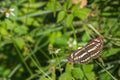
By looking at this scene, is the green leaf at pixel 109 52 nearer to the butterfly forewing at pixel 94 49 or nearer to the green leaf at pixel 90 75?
the green leaf at pixel 90 75

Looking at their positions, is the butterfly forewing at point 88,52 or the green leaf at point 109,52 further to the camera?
the green leaf at point 109,52

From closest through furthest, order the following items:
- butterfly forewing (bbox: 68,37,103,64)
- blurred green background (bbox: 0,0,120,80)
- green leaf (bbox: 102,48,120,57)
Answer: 1. butterfly forewing (bbox: 68,37,103,64)
2. green leaf (bbox: 102,48,120,57)
3. blurred green background (bbox: 0,0,120,80)

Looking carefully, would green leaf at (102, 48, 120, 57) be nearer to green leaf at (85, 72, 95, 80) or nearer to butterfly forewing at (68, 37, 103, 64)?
green leaf at (85, 72, 95, 80)

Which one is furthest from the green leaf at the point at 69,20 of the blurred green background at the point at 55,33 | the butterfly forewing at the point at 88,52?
the butterfly forewing at the point at 88,52

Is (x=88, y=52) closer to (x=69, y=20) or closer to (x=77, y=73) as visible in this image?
(x=77, y=73)

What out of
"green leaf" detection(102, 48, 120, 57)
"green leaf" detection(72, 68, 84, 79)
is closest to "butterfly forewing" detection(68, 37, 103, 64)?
"green leaf" detection(72, 68, 84, 79)

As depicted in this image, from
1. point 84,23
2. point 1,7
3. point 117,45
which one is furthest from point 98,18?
point 1,7

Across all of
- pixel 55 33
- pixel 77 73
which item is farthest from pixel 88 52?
pixel 55 33

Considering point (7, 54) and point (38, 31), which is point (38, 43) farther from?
point (7, 54)
